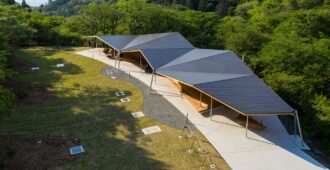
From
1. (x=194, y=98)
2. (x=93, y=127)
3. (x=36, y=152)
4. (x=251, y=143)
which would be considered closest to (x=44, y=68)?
(x=93, y=127)

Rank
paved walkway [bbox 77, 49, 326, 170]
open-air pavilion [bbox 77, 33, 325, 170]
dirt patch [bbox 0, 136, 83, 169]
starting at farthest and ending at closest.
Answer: open-air pavilion [bbox 77, 33, 325, 170] → paved walkway [bbox 77, 49, 326, 170] → dirt patch [bbox 0, 136, 83, 169]

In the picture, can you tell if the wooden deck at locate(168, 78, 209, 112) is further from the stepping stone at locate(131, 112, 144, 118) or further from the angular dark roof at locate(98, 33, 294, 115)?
the stepping stone at locate(131, 112, 144, 118)

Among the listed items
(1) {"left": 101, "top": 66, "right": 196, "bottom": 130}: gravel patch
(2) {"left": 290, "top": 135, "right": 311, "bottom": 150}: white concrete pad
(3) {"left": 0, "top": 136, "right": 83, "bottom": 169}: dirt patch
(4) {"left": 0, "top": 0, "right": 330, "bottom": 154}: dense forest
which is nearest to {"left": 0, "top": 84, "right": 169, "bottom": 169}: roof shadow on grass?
(3) {"left": 0, "top": 136, "right": 83, "bottom": 169}: dirt patch

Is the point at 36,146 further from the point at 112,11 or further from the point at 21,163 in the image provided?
the point at 112,11

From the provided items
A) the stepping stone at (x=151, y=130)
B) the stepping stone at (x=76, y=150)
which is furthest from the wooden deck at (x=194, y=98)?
the stepping stone at (x=76, y=150)


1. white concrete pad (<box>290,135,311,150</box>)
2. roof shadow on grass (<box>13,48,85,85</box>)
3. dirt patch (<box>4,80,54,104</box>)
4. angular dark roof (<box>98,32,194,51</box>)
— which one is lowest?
white concrete pad (<box>290,135,311,150</box>)
